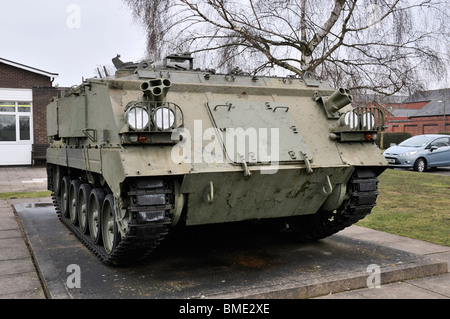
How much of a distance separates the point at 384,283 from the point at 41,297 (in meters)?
3.70

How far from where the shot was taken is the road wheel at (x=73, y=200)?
8016mm

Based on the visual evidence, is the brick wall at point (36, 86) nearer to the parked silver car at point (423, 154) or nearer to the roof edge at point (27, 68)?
the roof edge at point (27, 68)

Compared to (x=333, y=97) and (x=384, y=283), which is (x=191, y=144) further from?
(x=384, y=283)

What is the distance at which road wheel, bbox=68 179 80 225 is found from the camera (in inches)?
316

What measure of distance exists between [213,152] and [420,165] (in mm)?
16049

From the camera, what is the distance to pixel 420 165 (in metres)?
19.4

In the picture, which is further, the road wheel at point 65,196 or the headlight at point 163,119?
the road wheel at point 65,196

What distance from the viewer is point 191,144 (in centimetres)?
527

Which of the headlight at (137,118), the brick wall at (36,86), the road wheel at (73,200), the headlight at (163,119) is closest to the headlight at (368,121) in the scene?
the headlight at (163,119)

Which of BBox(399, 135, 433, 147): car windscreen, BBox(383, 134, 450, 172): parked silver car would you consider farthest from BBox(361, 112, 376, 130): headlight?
BBox(399, 135, 433, 147): car windscreen

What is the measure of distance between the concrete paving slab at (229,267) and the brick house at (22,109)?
16.0 m

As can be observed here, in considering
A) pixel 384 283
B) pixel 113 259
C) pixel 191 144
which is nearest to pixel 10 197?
pixel 113 259

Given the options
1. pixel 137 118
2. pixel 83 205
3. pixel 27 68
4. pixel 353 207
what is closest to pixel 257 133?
pixel 137 118
